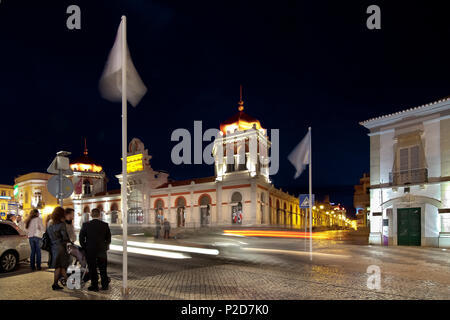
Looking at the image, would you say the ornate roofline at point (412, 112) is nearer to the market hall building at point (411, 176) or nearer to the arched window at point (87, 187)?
the market hall building at point (411, 176)

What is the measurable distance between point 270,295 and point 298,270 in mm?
3920

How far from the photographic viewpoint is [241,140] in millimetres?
39000

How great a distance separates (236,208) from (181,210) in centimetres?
844

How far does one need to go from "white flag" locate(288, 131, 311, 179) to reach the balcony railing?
11.2 m

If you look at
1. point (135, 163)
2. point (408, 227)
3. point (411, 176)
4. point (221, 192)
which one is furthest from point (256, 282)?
point (135, 163)

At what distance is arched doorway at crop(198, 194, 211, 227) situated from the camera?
39281 mm

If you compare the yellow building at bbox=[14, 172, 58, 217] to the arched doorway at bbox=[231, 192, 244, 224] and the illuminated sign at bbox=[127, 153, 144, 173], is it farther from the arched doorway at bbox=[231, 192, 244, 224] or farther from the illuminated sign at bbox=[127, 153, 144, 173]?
the arched doorway at bbox=[231, 192, 244, 224]

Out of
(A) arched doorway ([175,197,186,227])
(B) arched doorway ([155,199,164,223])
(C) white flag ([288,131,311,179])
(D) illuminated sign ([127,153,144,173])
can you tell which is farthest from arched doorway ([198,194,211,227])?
(C) white flag ([288,131,311,179])

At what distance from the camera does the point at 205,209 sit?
39844mm

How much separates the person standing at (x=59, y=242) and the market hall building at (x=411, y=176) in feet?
68.1

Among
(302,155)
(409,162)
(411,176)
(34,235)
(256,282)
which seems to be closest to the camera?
(256,282)

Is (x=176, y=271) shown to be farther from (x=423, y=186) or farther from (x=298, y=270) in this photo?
(x=423, y=186)

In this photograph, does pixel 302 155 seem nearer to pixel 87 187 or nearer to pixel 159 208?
pixel 159 208
